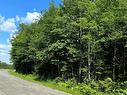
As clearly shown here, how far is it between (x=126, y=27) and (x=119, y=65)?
17.9ft

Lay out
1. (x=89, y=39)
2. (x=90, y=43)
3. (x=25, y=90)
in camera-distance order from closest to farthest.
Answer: (x=25, y=90) < (x=89, y=39) < (x=90, y=43)

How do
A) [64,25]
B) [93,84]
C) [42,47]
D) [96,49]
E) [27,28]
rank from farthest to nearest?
[27,28]
[42,47]
[64,25]
[96,49]
[93,84]

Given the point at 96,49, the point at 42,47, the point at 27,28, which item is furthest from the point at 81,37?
the point at 27,28

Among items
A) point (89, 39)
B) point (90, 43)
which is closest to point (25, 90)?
point (89, 39)

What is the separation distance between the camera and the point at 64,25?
38.0m

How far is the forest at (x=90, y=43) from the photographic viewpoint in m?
30.5

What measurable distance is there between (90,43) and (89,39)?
0.53 m

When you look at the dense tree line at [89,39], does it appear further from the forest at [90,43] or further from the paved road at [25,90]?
the paved road at [25,90]

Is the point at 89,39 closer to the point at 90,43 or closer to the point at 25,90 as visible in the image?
the point at 90,43

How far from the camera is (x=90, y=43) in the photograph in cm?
3375

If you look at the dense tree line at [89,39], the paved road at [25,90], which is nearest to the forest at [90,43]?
the dense tree line at [89,39]

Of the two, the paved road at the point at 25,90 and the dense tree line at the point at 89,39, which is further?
the dense tree line at the point at 89,39

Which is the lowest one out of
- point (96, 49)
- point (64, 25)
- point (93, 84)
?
point (93, 84)

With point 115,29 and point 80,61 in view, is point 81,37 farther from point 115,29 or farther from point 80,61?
point 115,29
